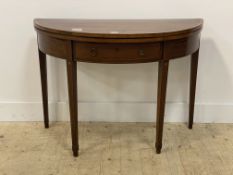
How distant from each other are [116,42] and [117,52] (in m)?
0.06

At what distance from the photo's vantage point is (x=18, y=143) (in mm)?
2080

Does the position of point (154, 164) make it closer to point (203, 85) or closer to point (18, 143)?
point (203, 85)

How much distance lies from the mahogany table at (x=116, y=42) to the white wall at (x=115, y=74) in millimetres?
230

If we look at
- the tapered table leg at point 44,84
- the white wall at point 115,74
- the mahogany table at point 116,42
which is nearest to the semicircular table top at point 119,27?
the mahogany table at point 116,42

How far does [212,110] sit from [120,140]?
0.67 metres

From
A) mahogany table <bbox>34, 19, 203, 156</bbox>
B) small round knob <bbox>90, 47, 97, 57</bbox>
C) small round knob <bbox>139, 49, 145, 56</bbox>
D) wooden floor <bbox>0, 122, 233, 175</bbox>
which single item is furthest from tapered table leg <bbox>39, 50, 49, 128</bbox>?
small round knob <bbox>139, 49, 145, 56</bbox>

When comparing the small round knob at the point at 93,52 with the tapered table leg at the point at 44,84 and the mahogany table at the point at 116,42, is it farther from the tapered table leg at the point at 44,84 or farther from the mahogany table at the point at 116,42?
the tapered table leg at the point at 44,84

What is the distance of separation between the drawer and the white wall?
47cm

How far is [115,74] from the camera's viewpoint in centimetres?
221

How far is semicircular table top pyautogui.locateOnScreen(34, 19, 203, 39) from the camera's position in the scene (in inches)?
63.3

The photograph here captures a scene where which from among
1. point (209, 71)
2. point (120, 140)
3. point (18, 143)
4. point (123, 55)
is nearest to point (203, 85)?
point (209, 71)

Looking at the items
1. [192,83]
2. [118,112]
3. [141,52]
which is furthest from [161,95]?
[118,112]

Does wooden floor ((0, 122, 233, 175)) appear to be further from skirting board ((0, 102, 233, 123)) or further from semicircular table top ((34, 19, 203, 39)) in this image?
semicircular table top ((34, 19, 203, 39))

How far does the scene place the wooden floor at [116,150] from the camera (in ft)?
6.06
